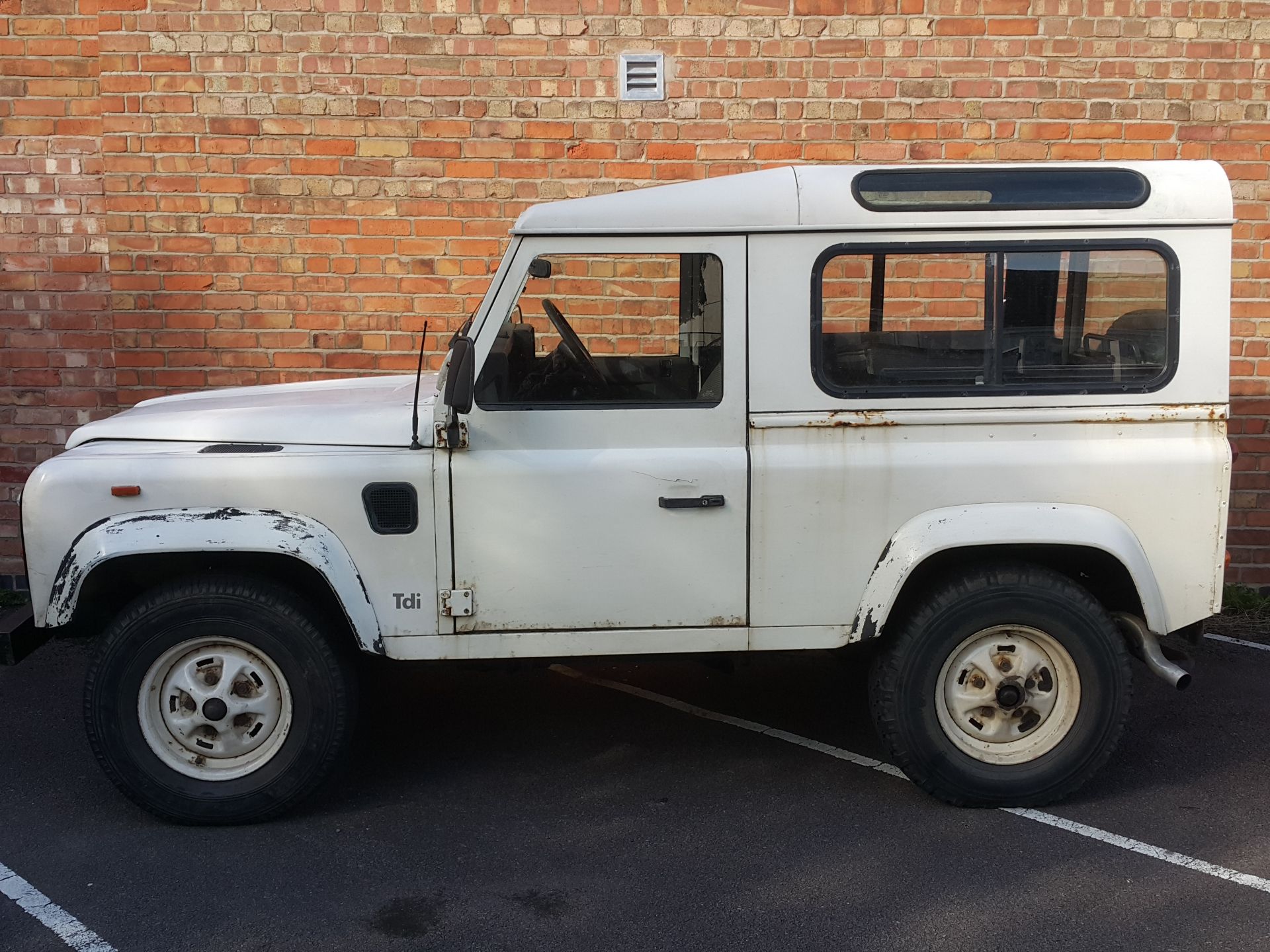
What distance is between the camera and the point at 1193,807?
13.7 ft

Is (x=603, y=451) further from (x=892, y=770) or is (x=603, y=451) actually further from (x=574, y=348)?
(x=892, y=770)

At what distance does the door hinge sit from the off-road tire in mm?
433

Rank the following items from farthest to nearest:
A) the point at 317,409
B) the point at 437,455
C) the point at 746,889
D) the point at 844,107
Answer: the point at 844,107 < the point at 317,409 < the point at 437,455 < the point at 746,889

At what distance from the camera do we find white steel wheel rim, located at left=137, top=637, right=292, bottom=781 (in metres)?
3.99

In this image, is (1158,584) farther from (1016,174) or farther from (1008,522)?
(1016,174)

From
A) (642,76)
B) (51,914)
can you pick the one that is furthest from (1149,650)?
(642,76)

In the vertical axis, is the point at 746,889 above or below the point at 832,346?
below

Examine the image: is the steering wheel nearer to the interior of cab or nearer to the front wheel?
the interior of cab

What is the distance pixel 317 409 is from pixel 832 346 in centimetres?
185

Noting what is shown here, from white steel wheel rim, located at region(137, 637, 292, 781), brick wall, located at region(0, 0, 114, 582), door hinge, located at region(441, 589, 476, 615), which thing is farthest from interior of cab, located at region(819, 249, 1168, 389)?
brick wall, located at region(0, 0, 114, 582)

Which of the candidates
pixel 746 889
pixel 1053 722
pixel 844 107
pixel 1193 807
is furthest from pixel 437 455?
pixel 844 107

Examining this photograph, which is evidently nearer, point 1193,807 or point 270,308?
point 1193,807

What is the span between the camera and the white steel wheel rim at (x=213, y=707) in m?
3.99

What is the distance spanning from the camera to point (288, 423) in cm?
406
